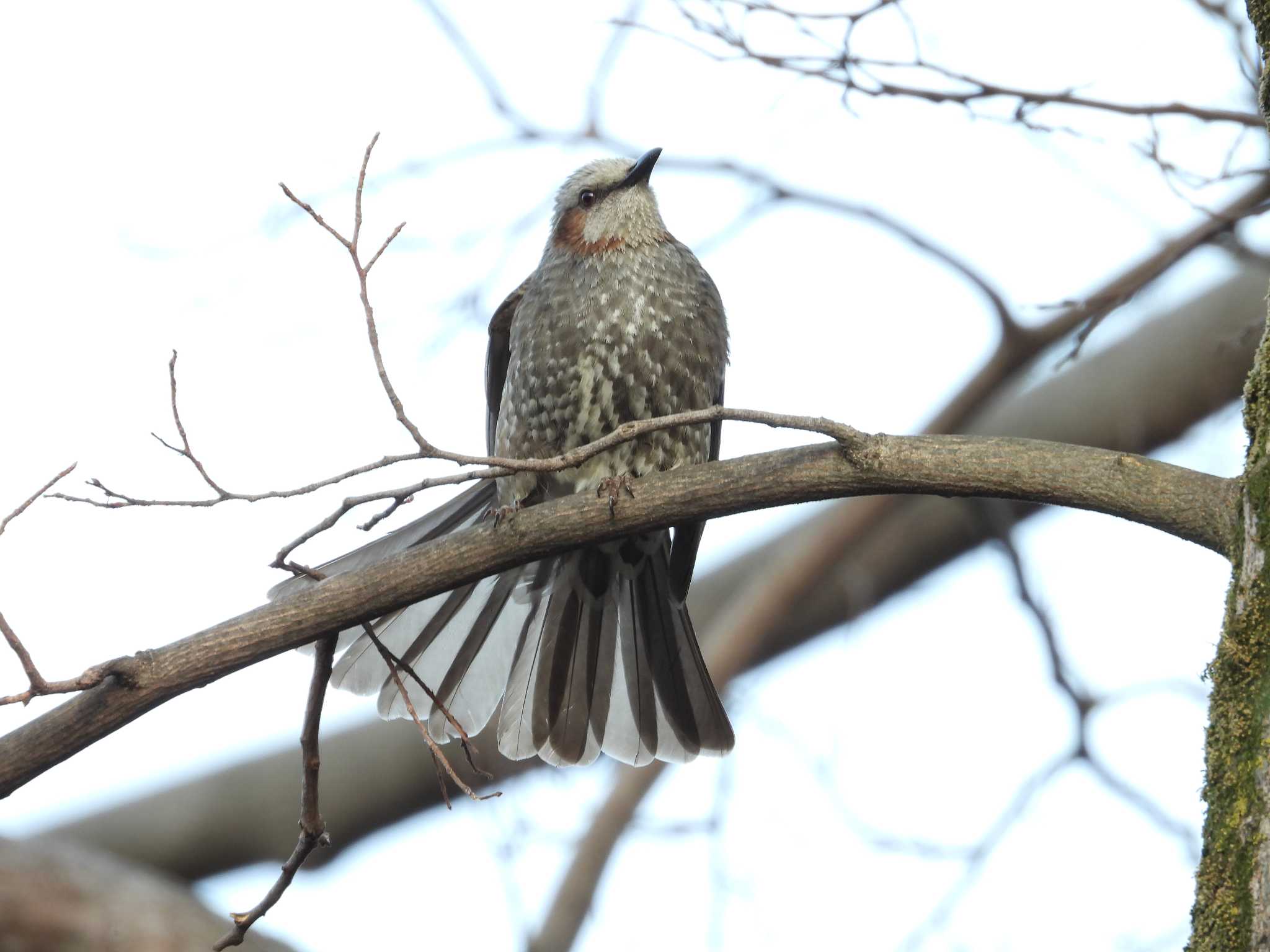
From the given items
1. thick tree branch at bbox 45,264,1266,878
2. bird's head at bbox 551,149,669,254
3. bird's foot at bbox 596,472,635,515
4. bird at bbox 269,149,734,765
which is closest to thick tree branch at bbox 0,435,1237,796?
bird's foot at bbox 596,472,635,515

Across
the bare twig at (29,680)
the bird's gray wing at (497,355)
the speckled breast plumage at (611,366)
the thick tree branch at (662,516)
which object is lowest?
the bare twig at (29,680)

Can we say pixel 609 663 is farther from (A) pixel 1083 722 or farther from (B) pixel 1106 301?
(B) pixel 1106 301

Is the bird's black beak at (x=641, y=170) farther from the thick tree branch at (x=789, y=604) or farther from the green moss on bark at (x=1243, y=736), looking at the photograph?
the green moss on bark at (x=1243, y=736)

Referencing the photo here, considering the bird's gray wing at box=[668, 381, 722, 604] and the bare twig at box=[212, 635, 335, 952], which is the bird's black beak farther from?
the bare twig at box=[212, 635, 335, 952]

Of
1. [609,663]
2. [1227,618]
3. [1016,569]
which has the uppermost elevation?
[1016,569]

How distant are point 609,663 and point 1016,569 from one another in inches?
56.4

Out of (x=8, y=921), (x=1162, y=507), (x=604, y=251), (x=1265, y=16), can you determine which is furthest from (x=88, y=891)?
(x=1265, y=16)

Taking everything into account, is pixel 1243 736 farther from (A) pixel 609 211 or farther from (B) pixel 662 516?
(A) pixel 609 211

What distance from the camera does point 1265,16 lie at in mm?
2211

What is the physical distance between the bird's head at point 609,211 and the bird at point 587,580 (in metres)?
0.05

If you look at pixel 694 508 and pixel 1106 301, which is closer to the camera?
pixel 694 508

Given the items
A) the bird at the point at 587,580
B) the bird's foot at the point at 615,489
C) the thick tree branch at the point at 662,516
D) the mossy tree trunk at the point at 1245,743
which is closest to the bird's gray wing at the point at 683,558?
the bird at the point at 587,580

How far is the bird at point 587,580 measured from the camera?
12.6 feet

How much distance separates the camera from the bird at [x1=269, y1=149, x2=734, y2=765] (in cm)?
384
